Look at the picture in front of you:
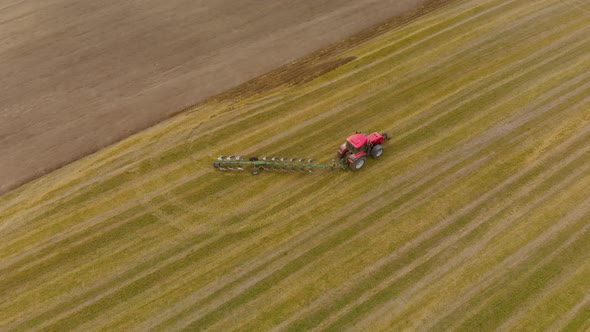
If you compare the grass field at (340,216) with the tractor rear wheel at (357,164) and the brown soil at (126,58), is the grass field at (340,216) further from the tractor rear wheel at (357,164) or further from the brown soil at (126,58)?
the brown soil at (126,58)

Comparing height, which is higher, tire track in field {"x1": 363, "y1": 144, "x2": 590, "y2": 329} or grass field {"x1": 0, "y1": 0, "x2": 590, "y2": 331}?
grass field {"x1": 0, "y1": 0, "x2": 590, "y2": 331}

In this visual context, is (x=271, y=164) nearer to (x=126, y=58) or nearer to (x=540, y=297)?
(x=540, y=297)

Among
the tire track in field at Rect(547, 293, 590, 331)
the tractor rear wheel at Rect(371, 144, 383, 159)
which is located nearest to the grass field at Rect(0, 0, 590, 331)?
the tire track in field at Rect(547, 293, 590, 331)

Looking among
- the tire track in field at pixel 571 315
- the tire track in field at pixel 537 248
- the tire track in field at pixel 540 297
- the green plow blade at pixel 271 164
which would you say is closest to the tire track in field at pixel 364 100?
the green plow blade at pixel 271 164

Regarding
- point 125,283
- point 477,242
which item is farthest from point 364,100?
point 125,283

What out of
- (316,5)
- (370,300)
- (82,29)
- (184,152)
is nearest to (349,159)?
(370,300)

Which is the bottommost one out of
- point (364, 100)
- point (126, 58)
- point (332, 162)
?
point (332, 162)

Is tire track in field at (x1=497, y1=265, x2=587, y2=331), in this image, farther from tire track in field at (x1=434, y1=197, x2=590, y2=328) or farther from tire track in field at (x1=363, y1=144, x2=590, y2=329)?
tire track in field at (x1=363, y1=144, x2=590, y2=329)
